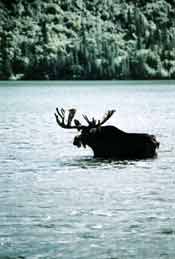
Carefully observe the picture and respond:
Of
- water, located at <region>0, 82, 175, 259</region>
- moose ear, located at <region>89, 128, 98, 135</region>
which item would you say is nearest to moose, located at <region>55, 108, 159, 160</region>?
moose ear, located at <region>89, 128, 98, 135</region>

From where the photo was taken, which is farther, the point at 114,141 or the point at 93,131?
the point at 93,131

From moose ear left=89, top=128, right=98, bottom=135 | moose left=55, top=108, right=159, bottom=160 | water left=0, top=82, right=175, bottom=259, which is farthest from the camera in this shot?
moose ear left=89, top=128, right=98, bottom=135

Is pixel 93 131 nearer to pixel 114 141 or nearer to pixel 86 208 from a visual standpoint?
pixel 114 141

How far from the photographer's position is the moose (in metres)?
30.7

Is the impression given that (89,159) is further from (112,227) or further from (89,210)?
(112,227)

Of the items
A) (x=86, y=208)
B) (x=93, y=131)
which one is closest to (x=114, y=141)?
(x=93, y=131)

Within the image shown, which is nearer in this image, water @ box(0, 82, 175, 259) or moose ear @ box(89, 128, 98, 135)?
water @ box(0, 82, 175, 259)

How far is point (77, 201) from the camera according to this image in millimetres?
21344

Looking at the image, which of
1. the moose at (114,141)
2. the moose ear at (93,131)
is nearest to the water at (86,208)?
the moose at (114,141)

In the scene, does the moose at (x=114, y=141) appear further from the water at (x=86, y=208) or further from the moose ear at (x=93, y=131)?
the water at (x=86, y=208)

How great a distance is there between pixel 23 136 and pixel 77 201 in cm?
2812

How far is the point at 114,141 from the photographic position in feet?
101

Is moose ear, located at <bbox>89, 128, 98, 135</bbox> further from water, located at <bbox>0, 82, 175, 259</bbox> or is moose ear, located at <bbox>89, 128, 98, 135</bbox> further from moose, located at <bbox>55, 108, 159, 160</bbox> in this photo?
water, located at <bbox>0, 82, 175, 259</bbox>

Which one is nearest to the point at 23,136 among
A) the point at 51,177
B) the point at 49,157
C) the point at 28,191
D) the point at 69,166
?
the point at 49,157
